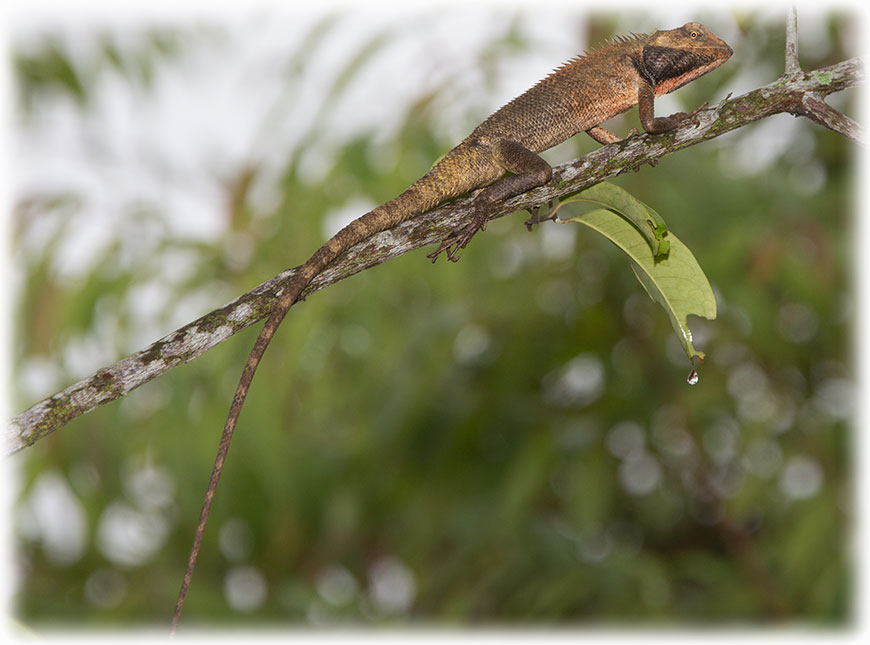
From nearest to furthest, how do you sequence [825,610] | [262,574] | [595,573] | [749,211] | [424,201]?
[424,201] < [825,610] < [595,573] < [749,211] < [262,574]

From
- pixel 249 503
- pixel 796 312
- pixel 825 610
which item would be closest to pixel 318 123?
pixel 249 503

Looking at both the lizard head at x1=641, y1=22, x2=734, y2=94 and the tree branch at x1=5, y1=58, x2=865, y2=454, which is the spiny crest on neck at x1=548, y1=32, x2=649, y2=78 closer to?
the lizard head at x1=641, y1=22, x2=734, y2=94

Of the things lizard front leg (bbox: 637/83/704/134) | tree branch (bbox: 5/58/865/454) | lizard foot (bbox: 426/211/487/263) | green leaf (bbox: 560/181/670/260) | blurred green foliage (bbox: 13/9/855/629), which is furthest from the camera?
blurred green foliage (bbox: 13/9/855/629)

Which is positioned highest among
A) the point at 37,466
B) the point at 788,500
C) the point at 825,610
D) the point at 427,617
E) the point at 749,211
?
the point at 37,466

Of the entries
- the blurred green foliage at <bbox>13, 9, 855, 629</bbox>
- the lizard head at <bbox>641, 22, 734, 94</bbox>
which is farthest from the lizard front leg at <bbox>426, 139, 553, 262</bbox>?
the blurred green foliage at <bbox>13, 9, 855, 629</bbox>

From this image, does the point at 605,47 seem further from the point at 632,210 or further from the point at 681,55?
the point at 632,210

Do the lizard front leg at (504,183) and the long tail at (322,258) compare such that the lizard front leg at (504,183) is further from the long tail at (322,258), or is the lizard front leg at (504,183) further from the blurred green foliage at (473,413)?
the blurred green foliage at (473,413)

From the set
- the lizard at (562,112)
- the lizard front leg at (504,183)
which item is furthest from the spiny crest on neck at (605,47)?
the lizard front leg at (504,183)

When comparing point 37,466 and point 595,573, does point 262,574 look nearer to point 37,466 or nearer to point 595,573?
point 37,466
